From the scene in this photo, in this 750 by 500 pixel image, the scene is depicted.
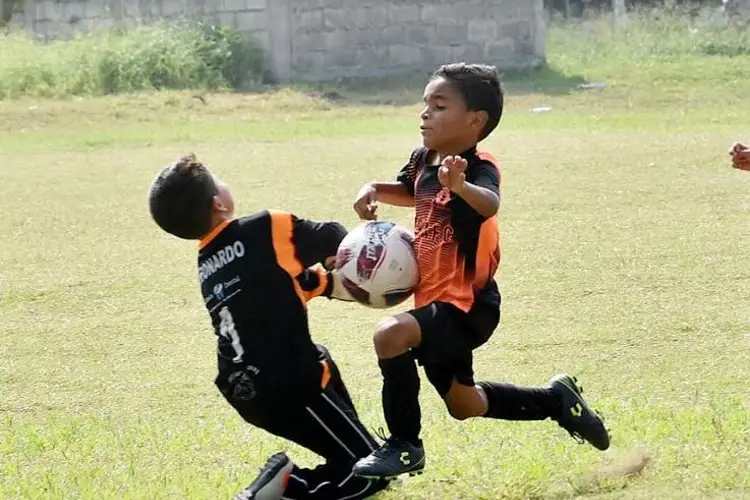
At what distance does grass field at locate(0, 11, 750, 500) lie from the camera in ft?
16.3

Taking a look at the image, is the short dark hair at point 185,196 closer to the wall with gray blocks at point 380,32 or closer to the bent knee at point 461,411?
the bent knee at point 461,411

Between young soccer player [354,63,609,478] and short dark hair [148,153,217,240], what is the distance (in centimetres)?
64

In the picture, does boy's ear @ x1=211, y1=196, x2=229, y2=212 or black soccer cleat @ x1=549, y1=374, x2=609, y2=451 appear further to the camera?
black soccer cleat @ x1=549, y1=374, x2=609, y2=451

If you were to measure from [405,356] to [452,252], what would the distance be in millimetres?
422

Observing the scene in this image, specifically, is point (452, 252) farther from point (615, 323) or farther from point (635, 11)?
point (635, 11)

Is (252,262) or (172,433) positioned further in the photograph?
(172,433)

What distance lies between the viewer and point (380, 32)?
2248 centimetres

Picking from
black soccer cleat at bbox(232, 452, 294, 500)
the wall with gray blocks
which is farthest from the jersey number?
the wall with gray blocks

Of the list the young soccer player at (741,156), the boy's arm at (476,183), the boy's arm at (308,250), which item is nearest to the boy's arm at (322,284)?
the boy's arm at (308,250)

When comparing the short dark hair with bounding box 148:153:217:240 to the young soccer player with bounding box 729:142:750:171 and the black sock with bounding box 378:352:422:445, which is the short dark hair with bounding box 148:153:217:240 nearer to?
the black sock with bounding box 378:352:422:445

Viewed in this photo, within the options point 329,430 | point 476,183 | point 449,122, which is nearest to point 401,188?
point 449,122

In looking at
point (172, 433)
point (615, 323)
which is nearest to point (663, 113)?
point (615, 323)

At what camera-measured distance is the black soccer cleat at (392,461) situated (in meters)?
4.35

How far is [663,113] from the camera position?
17.5 metres
